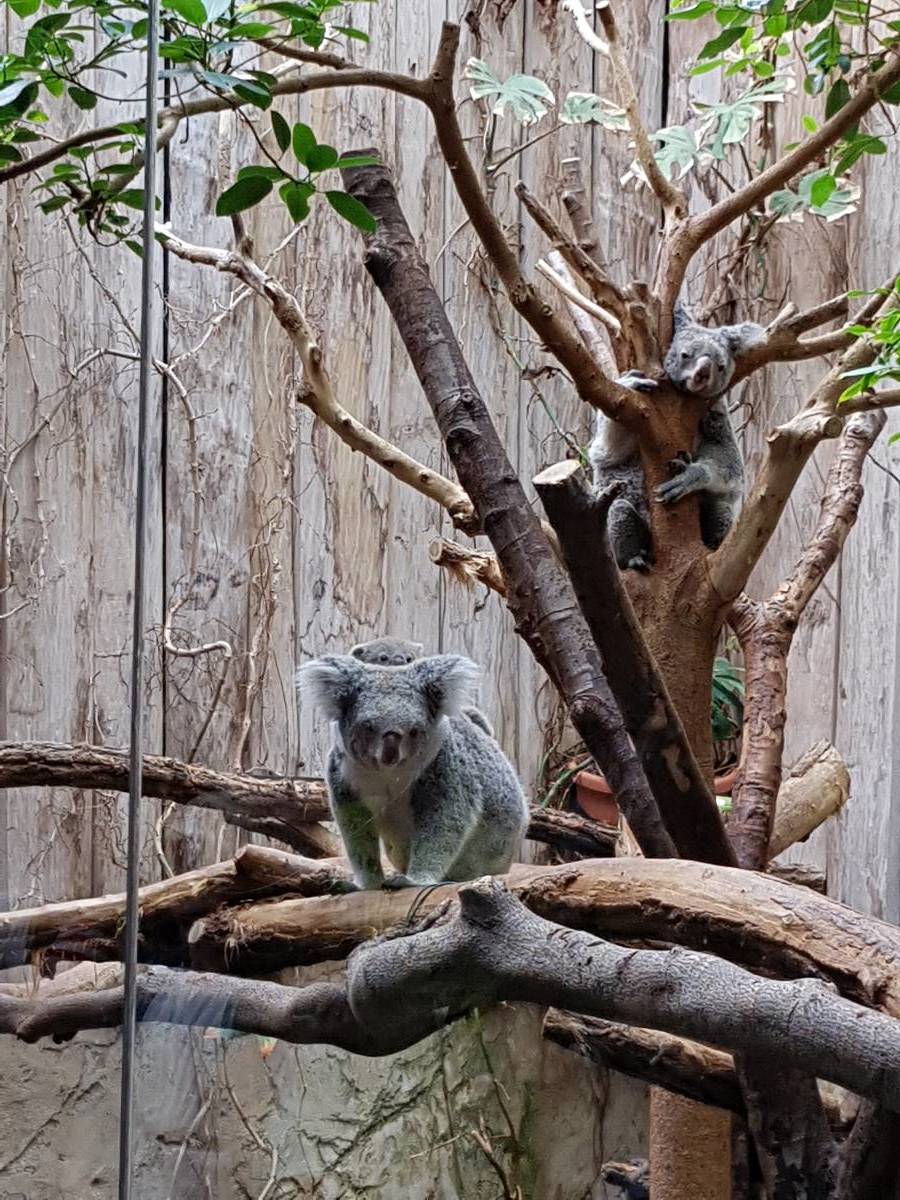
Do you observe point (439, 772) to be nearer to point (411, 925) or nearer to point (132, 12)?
point (411, 925)

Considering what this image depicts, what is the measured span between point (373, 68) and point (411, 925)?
961 mm

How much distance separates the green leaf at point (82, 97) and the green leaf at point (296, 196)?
250 mm

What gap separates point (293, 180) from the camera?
1202 mm

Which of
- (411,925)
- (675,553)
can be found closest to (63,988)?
(411,925)

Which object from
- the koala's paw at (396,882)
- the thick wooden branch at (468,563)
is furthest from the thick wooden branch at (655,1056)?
the thick wooden branch at (468,563)

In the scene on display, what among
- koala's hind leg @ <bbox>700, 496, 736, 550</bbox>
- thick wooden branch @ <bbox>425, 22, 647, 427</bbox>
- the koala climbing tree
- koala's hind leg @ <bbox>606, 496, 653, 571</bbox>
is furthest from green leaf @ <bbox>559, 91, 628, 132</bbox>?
koala's hind leg @ <bbox>606, 496, 653, 571</bbox>

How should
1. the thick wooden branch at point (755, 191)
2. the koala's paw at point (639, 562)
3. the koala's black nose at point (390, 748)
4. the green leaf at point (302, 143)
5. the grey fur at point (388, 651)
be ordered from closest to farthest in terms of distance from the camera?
the green leaf at point (302, 143), the grey fur at point (388, 651), the koala's black nose at point (390, 748), the thick wooden branch at point (755, 191), the koala's paw at point (639, 562)

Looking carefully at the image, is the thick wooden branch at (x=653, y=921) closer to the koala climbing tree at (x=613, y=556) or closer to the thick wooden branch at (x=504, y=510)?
the koala climbing tree at (x=613, y=556)

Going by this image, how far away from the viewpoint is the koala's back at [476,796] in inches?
59.2

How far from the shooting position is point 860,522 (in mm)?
1998

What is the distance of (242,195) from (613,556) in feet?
2.13

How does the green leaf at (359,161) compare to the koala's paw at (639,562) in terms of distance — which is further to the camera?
the koala's paw at (639,562)

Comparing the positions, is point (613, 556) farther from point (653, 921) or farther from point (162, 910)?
point (162, 910)

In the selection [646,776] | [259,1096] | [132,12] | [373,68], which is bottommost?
[259,1096]
